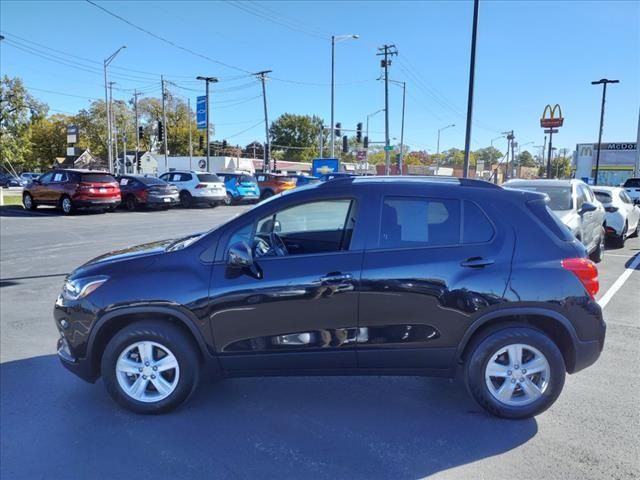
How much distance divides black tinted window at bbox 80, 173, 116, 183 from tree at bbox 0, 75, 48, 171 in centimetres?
4341

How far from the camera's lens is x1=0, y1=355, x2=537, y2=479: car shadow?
3.06 m

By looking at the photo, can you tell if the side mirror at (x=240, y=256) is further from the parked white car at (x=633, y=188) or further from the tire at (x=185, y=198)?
the parked white car at (x=633, y=188)

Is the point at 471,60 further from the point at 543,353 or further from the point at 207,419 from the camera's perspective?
the point at 207,419

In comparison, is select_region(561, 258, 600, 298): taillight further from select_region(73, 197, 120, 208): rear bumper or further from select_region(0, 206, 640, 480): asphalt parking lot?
select_region(73, 197, 120, 208): rear bumper

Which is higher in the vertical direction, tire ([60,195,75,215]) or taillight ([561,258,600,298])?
taillight ([561,258,600,298])

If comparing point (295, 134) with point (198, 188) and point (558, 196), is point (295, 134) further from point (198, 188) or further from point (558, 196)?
point (558, 196)

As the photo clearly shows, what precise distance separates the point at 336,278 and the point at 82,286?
1.90 m

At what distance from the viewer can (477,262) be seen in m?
3.48

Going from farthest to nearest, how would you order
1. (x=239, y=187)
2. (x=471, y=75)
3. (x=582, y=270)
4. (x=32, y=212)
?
(x=239, y=187) → (x=32, y=212) → (x=471, y=75) → (x=582, y=270)

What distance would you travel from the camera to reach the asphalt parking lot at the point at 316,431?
3.04 meters

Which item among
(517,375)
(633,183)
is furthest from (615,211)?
(633,183)

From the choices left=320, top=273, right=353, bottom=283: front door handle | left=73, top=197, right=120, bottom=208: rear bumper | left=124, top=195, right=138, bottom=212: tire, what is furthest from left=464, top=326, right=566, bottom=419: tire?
left=124, top=195, right=138, bottom=212: tire

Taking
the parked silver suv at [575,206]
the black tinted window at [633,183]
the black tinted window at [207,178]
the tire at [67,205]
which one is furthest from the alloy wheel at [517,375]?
the black tinted window at [633,183]

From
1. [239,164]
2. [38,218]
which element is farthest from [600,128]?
[239,164]
